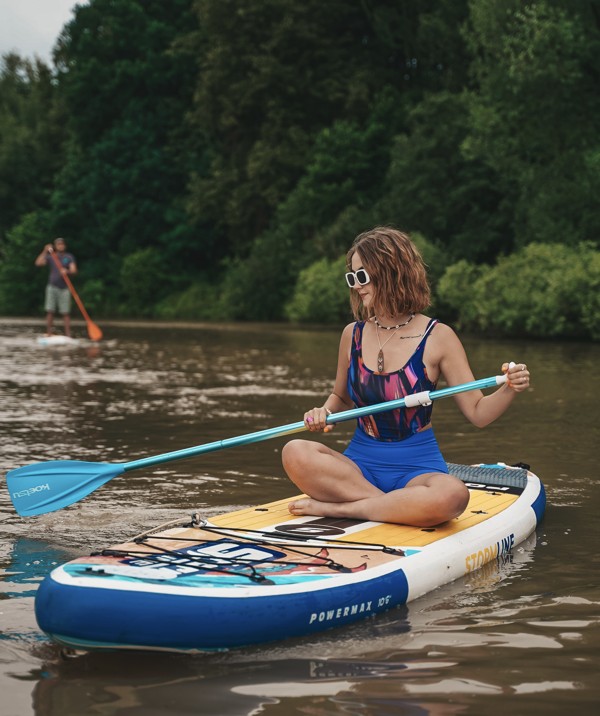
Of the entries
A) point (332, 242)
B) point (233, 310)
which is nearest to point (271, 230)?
point (233, 310)

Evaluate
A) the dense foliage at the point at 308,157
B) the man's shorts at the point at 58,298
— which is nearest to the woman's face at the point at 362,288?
the man's shorts at the point at 58,298

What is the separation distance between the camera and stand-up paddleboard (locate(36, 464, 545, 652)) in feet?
11.8

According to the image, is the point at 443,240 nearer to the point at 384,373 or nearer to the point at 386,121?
the point at 386,121

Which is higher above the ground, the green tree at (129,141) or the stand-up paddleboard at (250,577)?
the green tree at (129,141)

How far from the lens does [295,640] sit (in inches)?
154

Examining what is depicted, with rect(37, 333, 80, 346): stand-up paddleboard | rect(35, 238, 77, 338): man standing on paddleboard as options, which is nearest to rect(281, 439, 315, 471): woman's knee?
rect(37, 333, 80, 346): stand-up paddleboard

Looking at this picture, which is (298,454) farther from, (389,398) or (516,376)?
(516,376)

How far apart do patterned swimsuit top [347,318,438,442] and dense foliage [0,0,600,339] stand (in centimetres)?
1900

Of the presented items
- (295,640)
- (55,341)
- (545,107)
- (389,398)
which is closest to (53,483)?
(389,398)

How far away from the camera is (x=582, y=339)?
2450 cm

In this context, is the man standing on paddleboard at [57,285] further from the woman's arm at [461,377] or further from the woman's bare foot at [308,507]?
the woman's arm at [461,377]

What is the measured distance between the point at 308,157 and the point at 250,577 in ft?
120

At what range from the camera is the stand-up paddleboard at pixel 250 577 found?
11.8 feet

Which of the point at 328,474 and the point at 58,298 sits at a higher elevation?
the point at 58,298
